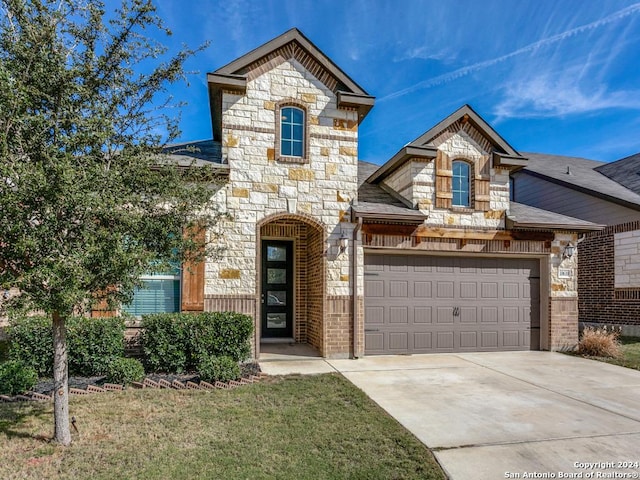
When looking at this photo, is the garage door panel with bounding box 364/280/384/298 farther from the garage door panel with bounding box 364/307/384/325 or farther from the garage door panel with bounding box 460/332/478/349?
the garage door panel with bounding box 460/332/478/349

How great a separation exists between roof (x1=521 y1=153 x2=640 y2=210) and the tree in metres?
13.6

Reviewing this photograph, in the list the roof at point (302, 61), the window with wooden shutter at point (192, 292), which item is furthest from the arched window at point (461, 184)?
the window with wooden shutter at point (192, 292)

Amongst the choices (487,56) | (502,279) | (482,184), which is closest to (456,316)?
(502,279)

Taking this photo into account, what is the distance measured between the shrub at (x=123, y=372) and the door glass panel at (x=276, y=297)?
499 cm

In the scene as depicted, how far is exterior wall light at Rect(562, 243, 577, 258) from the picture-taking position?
10.4m

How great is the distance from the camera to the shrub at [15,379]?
18.5 ft

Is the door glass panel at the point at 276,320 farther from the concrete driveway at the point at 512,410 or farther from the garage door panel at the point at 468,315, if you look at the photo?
the garage door panel at the point at 468,315

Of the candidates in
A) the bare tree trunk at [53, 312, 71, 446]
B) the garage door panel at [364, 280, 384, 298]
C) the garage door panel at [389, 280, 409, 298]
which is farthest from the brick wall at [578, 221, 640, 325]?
the bare tree trunk at [53, 312, 71, 446]

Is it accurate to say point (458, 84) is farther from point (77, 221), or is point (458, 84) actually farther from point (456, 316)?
point (77, 221)

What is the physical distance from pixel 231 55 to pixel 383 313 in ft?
22.0

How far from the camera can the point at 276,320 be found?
11.3 meters

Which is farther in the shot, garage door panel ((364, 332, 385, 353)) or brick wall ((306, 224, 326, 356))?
garage door panel ((364, 332, 385, 353))

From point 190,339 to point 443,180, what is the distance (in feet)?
22.3

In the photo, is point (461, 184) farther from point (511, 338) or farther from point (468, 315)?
point (511, 338)
